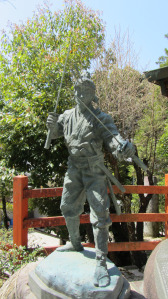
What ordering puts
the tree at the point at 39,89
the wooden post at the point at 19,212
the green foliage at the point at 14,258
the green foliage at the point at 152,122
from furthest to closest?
the green foliage at the point at 152,122 < the tree at the point at 39,89 < the wooden post at the point at 19,212 < the green foliage at the point at 14,258

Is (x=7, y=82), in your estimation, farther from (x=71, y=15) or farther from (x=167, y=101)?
(x=167, y=101)

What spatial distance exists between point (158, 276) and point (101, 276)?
0.75 meters

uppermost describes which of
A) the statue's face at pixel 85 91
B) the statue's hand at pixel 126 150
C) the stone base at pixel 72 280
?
the statue's face at pixel 85 91

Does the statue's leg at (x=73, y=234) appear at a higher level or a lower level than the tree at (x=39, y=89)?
lower

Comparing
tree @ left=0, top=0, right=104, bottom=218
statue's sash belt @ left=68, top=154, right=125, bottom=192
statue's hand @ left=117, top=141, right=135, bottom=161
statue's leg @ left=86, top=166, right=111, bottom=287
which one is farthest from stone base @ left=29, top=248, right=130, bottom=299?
tree @ left=0, top=0, right=104, bottom=218

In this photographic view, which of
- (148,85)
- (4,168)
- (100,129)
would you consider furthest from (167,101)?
(100,129)

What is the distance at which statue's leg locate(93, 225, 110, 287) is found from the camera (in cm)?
217

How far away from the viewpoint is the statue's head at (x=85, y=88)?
247 cm

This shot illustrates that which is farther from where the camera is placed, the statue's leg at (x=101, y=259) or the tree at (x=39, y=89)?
the tree at (x=39, y=89)

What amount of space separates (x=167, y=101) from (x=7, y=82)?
487cm

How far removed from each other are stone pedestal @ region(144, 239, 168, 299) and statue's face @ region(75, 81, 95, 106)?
6.15 ft

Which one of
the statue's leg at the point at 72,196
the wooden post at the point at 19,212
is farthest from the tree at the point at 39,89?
the statue's leg at the point at 72,196

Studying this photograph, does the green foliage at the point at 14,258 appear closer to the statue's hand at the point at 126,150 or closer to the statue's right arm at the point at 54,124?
the statue's right arm at the point at 54,124

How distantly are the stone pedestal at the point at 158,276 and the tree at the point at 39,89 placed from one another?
105 inches
